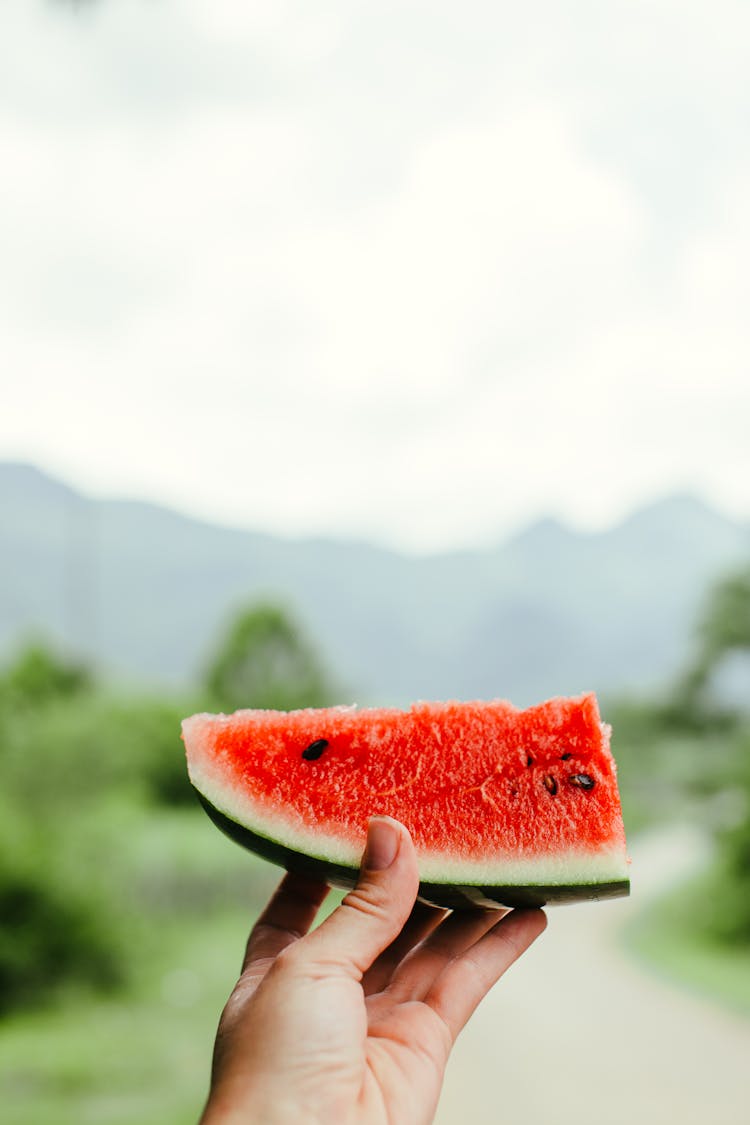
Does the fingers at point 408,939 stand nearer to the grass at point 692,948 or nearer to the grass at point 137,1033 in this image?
the grass at point 137,1033

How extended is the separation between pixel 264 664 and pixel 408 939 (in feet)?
40.2

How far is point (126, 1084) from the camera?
14.4 ft

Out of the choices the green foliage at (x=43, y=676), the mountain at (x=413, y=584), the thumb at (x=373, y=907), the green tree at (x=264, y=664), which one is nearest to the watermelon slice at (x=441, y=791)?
the thumb at (x=373, y=907)

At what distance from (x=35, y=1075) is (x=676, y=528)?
2144cm

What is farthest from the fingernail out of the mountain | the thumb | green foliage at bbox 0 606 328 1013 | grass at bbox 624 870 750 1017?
the mountain

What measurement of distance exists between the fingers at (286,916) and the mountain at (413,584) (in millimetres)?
18171

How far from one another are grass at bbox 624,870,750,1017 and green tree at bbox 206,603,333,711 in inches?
238

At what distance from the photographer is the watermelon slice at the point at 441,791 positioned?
114 cm

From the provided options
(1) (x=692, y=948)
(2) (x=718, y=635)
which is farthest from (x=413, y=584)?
(1) (x=692, y=948)

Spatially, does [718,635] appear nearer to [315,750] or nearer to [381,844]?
[315,750]

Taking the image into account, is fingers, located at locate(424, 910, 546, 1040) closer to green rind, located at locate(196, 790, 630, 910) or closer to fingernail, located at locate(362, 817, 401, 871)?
green rind, located at locate(196, 790, 630, 910)

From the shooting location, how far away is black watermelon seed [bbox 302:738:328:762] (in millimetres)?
1273

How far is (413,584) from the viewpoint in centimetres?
2473

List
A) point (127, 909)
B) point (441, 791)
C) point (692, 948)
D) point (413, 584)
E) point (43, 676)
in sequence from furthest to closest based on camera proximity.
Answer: point (413, 584) → point (43, 676) → point (692, 948) → point (127, 909) → point (441, 791)
